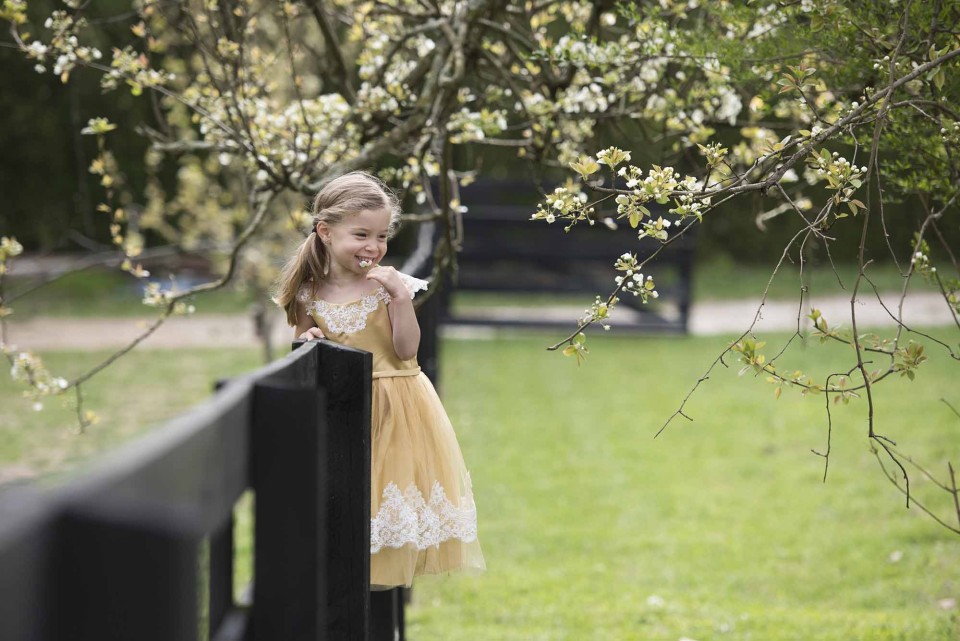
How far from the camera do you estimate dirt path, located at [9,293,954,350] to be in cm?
1446

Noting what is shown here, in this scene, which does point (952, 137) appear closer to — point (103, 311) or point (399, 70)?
point (399, 70)

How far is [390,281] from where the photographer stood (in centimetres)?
293

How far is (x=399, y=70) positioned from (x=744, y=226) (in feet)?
55.5

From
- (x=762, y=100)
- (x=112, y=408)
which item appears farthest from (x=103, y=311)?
(x=762, y=100)

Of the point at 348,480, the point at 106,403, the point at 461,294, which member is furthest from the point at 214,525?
the point at 461,294

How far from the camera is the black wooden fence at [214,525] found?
939mm

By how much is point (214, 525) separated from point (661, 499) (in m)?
6.55

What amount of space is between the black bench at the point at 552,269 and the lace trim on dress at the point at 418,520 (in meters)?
11.8

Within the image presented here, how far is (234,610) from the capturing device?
1669 millimetres

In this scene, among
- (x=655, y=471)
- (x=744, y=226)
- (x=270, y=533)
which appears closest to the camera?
(x=270, y=533)

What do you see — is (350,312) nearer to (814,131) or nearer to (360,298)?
(360,298)

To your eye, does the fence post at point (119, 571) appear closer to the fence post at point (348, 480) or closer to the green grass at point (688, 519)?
the fence post at point (348, 480)

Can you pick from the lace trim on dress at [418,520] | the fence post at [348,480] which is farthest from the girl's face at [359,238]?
the fence post at [348,480]

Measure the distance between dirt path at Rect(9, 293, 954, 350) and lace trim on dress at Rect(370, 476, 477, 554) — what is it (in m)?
11.0
